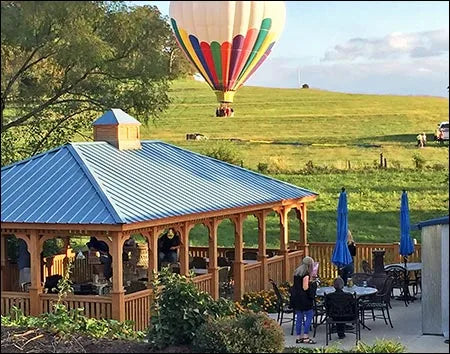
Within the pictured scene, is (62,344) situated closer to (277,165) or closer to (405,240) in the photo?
(405,240)

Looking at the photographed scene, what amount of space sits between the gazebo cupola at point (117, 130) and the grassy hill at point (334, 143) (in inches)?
367

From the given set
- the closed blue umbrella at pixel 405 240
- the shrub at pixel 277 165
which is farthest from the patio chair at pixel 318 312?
the shrub at pixel 277 165

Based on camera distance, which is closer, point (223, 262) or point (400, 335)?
point (400, 335)

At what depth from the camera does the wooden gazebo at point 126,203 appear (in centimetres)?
1653

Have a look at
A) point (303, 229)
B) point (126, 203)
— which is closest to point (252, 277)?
point (303, 229)

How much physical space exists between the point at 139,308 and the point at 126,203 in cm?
191

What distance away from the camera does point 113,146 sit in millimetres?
20438

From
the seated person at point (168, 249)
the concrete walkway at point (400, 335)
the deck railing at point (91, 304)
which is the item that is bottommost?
the concrete walkway at point (400, 335)

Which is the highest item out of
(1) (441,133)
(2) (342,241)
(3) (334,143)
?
(1) (441,133)

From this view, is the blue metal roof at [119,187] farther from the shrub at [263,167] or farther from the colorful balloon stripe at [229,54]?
the shrub at [263,167]

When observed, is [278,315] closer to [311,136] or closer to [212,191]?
[212,191]

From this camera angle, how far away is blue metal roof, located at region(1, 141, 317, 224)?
16.8 m

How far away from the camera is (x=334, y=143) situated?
4931cm

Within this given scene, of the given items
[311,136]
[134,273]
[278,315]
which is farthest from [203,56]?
[311,136]
